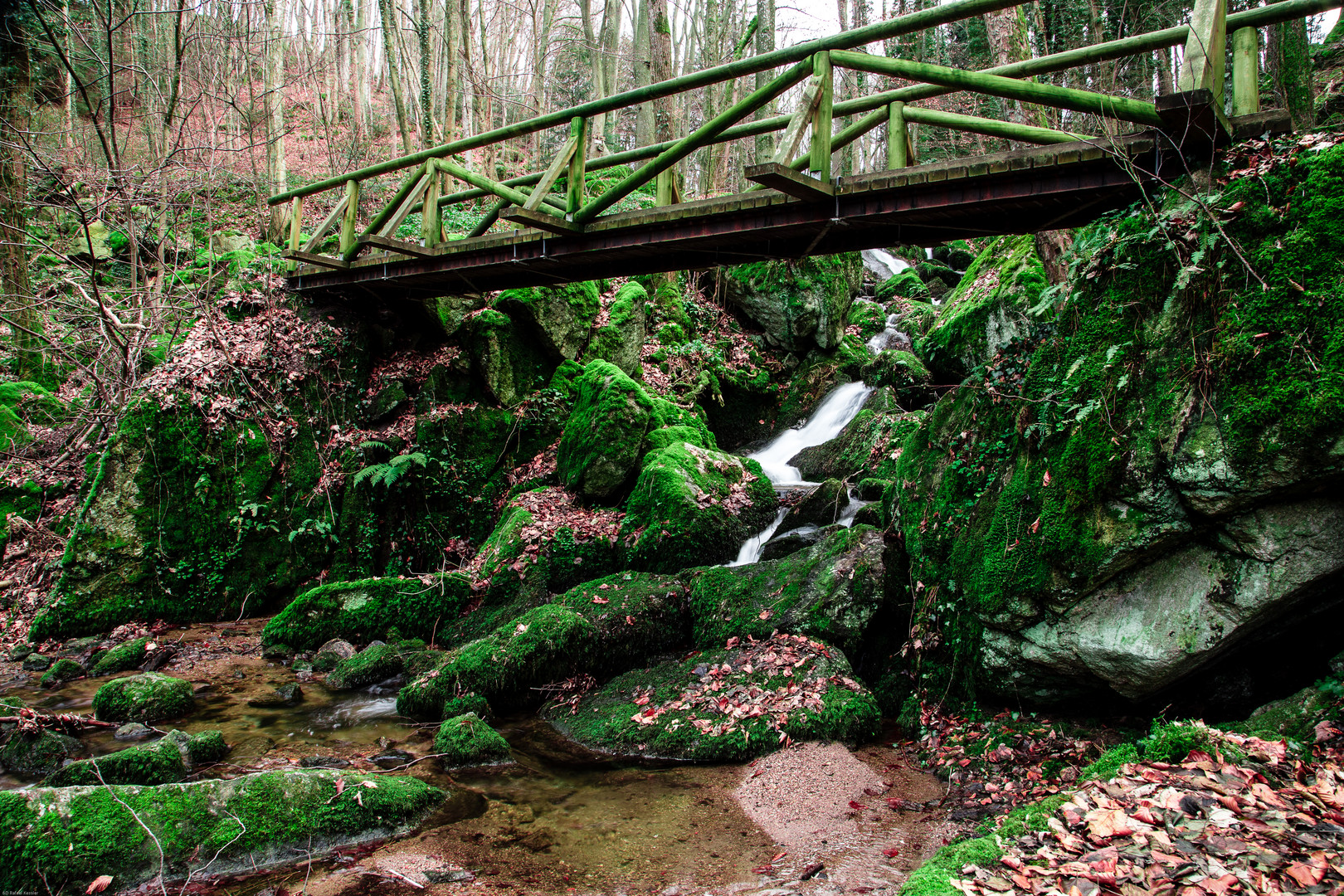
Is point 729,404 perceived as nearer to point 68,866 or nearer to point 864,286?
point 864,286

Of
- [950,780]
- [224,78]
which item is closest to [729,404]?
[950,780]

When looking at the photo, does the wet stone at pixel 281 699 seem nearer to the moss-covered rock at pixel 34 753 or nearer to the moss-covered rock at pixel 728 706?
the moss-covered rock at pixel 34 753

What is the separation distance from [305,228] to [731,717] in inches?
630

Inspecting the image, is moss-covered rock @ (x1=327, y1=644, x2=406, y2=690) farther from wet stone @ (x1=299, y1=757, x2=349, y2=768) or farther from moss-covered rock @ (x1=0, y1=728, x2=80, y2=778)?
moss-covered rock @ (x1=0, y1=728, x2=80, y2=778)

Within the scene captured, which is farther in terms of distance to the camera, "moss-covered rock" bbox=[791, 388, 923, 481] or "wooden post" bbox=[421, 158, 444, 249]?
"moss-covered rock" bbox=[791, 388, 923, 481]

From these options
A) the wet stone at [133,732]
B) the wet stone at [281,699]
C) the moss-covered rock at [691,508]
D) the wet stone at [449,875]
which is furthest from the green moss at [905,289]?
the wet stone at [133,732]

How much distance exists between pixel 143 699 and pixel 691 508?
6.15 meters

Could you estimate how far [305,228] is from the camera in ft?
54.8

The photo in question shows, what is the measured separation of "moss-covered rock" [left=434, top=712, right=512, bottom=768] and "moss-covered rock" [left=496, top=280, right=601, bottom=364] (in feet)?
24.2

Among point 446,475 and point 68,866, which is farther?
point 446,475

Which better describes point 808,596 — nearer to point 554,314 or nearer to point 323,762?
point 323,762

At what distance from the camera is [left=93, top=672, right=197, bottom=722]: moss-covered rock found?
264 inches

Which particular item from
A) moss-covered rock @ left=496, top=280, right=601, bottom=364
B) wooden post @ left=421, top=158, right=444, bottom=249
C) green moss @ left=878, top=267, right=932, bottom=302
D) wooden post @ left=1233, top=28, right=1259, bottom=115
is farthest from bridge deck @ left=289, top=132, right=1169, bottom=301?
green moss @ left=878, top=267, right=932, bottom=302

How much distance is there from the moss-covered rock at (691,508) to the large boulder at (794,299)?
613 cm
